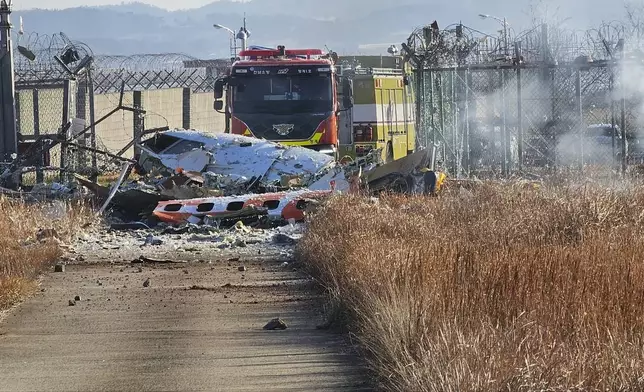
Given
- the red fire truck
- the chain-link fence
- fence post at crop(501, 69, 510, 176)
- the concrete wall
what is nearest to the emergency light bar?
the red fire truck

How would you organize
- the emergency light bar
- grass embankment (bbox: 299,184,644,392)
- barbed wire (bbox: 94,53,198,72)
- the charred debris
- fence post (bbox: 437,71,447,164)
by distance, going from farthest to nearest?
barbed wire (bbox: 94,53,198,72) < the emergency light bar < fence post (bbox: 437,71,447,164) < the charred debris < grass embankment (bbox: 299,184,644,392)

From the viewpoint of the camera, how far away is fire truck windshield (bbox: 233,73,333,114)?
25.3 metres

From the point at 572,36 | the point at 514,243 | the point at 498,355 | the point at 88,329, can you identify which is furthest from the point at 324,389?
the point at 572,36

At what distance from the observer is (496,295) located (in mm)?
8305

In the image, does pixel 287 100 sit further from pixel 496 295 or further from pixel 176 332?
pixel 496 295

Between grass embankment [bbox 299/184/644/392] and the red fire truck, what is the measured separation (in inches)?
449

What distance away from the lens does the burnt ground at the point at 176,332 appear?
8039 millimetres

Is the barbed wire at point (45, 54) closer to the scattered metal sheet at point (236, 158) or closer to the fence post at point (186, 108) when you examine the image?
the scattered metal sheet at point (236, 158)

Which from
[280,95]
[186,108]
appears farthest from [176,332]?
[186,108]

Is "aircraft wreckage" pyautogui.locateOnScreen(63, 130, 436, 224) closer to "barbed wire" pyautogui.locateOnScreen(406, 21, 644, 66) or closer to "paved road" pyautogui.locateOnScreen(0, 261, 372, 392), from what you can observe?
"barbed wire" pyautogui.locateOnScreen(406, 21, 644, 66)

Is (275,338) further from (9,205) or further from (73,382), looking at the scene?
(9,205)

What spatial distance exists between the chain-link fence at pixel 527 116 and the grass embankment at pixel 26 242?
23.8 ft

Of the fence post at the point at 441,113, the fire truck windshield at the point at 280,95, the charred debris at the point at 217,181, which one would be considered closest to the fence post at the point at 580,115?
the fence post at the point at 441,113

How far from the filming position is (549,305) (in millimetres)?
8008
